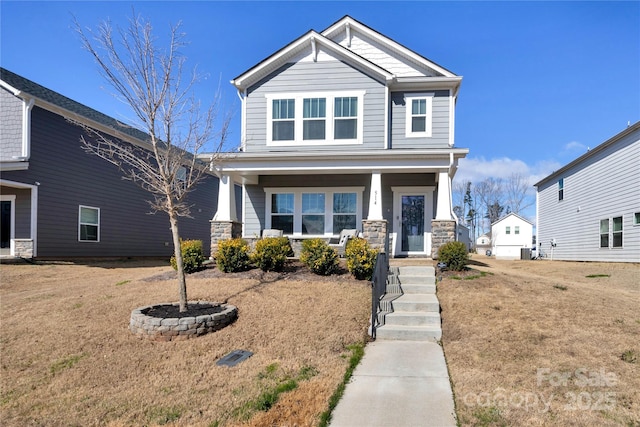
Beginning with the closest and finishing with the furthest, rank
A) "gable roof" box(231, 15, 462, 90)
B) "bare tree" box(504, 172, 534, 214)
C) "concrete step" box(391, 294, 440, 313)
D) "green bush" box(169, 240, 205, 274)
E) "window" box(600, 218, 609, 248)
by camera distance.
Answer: "concrete step" box(391, 294, 440, 313), "green bush" box(169, 240, 205, 274), "gable roof" box(231, 15, 462, 90), "window" box(600, 218, 609, 248), "bare tree" box(504, 172, 534, 214)

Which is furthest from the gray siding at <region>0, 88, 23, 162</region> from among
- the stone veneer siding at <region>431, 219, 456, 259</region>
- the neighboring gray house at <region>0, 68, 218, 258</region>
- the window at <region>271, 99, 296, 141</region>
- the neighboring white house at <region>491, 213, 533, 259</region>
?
the neighboring white house at <region>491, 213, 533, 259</region>

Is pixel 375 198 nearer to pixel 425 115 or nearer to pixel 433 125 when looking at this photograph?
pixel 433 125

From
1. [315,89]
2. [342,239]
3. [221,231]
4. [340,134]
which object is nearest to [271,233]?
[221,231]

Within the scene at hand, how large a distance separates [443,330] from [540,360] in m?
1.53

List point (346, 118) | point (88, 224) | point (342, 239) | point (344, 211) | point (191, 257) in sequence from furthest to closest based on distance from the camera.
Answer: point (88, 224) < point (344, 211) < point (346, 118) < point (342, 239) < point (191, 257)

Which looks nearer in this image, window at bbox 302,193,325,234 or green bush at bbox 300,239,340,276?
green bush at bbox 300,239,340,276

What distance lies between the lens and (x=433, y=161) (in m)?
11.2

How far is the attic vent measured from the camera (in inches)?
195

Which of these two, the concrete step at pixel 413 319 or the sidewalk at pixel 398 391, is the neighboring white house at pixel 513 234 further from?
the sidewalk at pixel 398 391

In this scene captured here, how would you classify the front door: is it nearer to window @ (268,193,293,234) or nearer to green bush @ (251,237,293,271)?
window @ (268,193,293,234)

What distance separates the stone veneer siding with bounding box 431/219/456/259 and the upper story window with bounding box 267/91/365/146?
348cm

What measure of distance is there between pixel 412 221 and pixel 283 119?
5296 millimetres

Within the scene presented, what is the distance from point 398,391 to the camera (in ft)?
13.8

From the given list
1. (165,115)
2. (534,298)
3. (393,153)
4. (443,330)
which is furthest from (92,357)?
(393,153)
